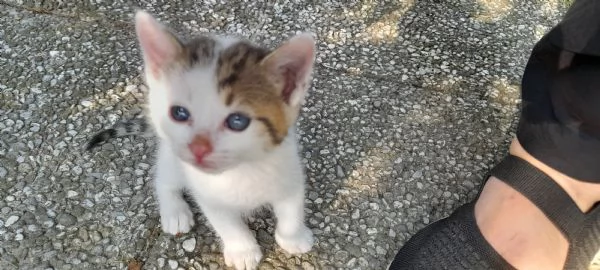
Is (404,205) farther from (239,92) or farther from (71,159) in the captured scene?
(71,159)

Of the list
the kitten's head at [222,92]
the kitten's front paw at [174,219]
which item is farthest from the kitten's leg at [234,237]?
the kitten's head at [222,92]

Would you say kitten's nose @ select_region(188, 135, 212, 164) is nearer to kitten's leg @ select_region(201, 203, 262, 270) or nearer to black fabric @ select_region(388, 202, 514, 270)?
kitten's leg @ select_region(201, 203, 262, 270)

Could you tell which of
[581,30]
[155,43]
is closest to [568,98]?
[581,30]

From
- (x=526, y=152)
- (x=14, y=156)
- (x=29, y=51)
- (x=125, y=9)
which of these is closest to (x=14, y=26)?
(x=29, y=51)

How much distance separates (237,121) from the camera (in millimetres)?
1509

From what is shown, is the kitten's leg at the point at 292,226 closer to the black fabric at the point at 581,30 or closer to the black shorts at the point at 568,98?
the black shorts at the point at 568,98

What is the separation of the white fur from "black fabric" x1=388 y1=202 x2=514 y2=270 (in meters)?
0.35

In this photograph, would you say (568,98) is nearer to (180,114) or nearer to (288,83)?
(288,83)

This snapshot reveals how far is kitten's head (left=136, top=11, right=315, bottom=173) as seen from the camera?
1.50m

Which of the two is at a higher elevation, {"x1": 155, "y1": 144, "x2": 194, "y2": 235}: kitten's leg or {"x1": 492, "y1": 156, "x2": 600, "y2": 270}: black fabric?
{"x1": 492, "y1": 156, "x2": 600, "y2": 270}: black fabric

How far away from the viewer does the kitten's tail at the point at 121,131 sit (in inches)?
86.6

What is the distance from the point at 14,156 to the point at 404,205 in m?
1.44

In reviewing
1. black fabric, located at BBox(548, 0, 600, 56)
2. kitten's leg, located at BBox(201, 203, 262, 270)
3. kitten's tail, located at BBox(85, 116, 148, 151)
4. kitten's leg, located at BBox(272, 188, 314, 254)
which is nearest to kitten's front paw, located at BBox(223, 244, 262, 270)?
kitten's leg, located at BBox(201, 203, 262, 270)

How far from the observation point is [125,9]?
291 centimetres
